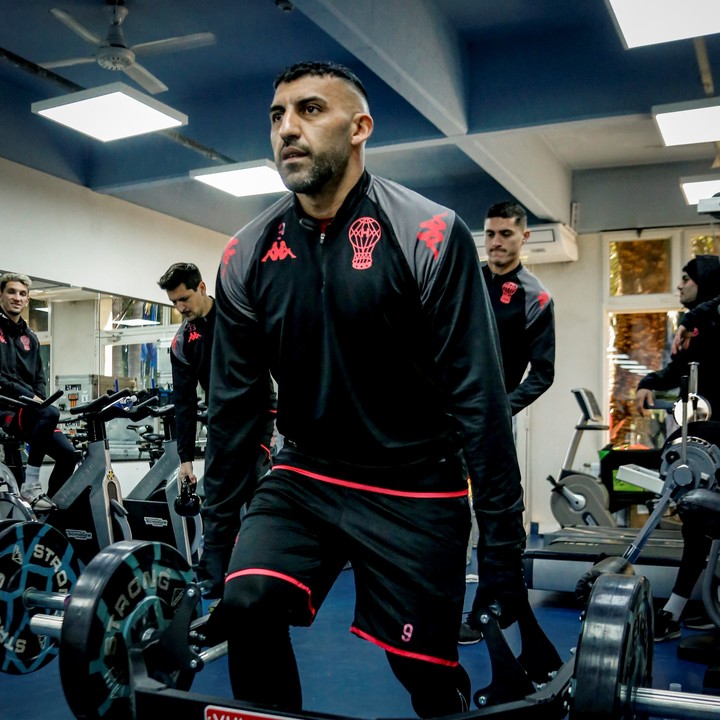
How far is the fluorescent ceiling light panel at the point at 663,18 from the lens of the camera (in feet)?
12.2

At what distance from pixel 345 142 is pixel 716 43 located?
4061mm

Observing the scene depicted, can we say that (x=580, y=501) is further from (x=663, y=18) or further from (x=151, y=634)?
(x=151, y=634)

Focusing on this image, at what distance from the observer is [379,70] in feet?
14.6

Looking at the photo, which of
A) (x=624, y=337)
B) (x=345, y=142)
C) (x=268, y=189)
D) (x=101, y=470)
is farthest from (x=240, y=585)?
(x=624, y=337)

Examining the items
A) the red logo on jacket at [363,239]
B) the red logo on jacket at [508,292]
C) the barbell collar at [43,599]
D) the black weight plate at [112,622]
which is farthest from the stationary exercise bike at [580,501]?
the red logo on jacket at [363,239]

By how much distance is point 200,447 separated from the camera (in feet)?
24.4

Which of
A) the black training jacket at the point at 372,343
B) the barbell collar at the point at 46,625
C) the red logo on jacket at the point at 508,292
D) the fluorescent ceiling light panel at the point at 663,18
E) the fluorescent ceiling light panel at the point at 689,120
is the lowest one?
the barbell collar at the point at 46,625

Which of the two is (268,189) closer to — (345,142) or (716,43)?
(716,43)

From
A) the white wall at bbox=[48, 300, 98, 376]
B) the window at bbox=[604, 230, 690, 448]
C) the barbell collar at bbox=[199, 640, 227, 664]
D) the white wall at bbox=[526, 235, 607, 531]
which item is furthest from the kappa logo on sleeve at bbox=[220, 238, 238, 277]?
the window at bbox=[604, 230, 690, 448]

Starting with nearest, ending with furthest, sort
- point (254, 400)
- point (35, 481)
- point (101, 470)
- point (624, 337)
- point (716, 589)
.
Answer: point (254, 400) < point (716, 589) < point (101, 470) < point (35, 481) < point (624, 337)

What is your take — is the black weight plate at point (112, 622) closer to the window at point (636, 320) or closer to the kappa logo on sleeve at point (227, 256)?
the kappa logo on sleeve at point (227, 256)

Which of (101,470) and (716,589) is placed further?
(101,470)

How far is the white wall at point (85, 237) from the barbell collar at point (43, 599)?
172 inches

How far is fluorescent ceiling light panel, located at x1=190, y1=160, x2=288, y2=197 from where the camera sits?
6.12m
